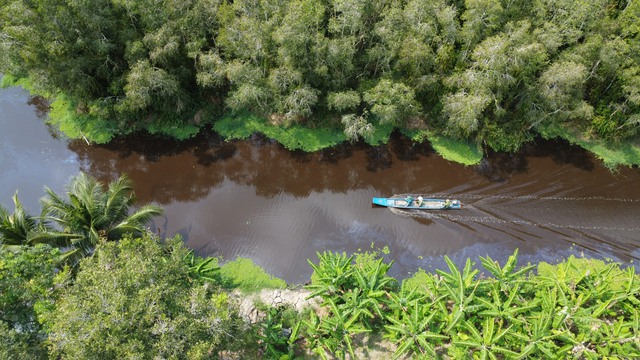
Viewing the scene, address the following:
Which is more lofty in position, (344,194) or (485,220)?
(344,194)

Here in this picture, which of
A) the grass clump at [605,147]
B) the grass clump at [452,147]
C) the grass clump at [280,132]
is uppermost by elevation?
the grass clump at [280,132]

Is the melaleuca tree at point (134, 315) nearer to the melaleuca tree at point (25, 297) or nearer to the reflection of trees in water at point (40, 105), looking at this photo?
the melaleuca tree at point (25, 297)

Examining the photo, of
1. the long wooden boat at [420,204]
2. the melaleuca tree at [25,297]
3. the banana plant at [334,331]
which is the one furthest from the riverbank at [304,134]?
the melaleuca tree at [25,297]

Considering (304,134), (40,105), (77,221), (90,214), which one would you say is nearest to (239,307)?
(90,214)

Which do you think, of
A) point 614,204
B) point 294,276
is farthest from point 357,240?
point 614,204

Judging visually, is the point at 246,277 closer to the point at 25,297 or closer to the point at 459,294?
the point at 25,297

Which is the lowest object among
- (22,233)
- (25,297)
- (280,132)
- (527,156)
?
(527,156)
